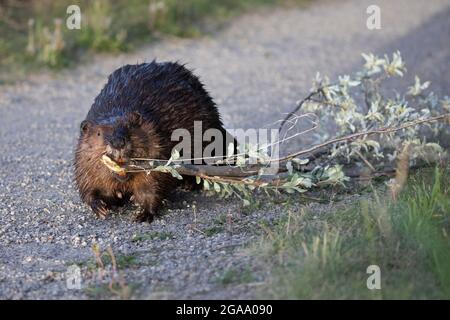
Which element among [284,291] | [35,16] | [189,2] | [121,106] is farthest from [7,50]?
[284,291]

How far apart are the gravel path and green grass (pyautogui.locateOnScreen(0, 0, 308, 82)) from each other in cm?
24

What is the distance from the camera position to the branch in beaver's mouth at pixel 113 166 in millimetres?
4887

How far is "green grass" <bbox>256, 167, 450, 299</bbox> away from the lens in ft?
12.1

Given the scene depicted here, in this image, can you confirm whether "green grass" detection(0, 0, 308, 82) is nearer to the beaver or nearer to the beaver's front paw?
the beaver

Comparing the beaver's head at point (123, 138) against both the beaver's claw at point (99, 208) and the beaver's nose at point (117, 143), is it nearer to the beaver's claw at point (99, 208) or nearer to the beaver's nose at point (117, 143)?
the beaver's nose at point (117, 143)

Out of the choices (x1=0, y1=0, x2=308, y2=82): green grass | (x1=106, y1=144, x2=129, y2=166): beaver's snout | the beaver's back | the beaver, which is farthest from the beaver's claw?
(x1=0, y1=0, x2=308, y2=82): green grass

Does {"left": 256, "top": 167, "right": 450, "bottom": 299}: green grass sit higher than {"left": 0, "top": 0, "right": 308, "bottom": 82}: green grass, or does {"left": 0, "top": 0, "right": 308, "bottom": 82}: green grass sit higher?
{"left": 0, "top": 0, "right": 308, "bottom": 82}: green grass

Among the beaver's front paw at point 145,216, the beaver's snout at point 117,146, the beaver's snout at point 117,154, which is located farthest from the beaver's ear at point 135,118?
the beaver's front paw at point 145,216

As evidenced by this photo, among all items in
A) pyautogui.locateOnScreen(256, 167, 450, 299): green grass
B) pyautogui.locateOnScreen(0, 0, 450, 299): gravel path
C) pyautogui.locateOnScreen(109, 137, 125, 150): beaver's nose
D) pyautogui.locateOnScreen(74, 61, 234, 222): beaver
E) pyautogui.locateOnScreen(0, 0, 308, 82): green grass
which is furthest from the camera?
pyautogui.locateOnScreen(0, 0, 308, 82): green grass

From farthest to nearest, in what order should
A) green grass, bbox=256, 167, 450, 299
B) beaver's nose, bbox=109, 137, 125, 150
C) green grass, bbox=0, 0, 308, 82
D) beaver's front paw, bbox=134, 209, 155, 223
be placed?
1. green grass, bbox=0, 0, 308, 82
2. beaver's front paw, bbox=134, 209, 155, 223
3. beaver's nose, bbox=109, 137, 125, 150
4. green grass, bbox=256, 167, 450, 299

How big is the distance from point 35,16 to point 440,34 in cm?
506

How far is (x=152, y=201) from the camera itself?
5.10 metres

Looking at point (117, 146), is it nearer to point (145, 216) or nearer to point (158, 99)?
point (145, 216)

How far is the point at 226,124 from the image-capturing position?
721 centimetres
